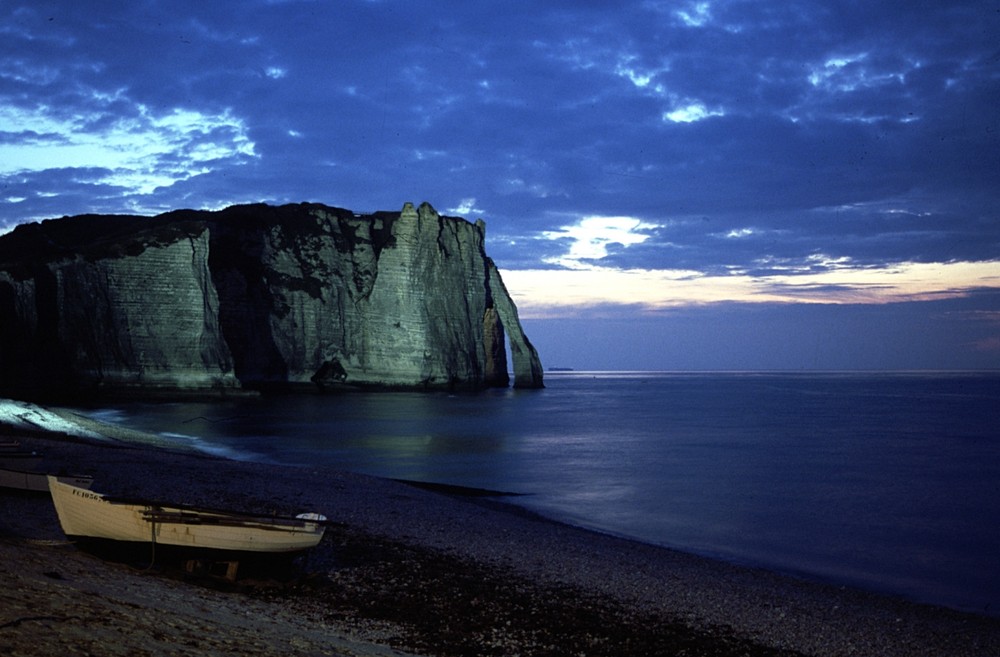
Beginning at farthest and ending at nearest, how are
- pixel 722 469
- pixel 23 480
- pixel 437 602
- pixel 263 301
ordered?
pixel 263 301, pixel 722 469, pixel 23 480, pixel 437 602

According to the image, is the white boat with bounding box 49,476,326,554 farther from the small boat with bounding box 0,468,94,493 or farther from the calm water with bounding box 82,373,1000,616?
the calm water with bounding box 82,373,1000,616

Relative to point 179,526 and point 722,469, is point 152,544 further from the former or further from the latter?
point 722,469

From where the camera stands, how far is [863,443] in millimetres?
45656

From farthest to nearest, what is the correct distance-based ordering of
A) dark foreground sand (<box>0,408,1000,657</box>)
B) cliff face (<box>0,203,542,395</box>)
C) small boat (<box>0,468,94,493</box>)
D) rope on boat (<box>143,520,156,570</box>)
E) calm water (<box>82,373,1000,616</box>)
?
1. cliff face (<box>0,203,542,395</box>)
2. calm water (<box>82,373,1000,616</box>)
3. small boat (<box>0,468,94,493</box>)
4. rope on boat (<box>143,520,156,570</box>)
5. dark foreground sand (<box>0,408,1000,657</box>)

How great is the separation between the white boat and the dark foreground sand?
17.3 inches

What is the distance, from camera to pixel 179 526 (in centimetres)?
989

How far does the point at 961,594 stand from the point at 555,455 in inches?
957

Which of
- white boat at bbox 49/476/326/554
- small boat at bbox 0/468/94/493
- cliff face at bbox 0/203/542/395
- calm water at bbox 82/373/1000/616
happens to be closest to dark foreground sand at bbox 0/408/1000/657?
small boat at bbox 0/468/94/493

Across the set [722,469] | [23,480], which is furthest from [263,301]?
[23,480]

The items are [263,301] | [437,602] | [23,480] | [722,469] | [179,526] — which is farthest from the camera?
[263,301]

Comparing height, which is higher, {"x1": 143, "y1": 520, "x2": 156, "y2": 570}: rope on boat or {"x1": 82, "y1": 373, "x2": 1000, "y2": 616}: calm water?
{"x1": 143, "y1": 520, "x2": 156, "y2": 570}: rope on boat

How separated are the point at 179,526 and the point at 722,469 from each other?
28.0 m

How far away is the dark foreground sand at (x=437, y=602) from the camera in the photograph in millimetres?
7379

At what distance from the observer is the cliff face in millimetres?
65881
